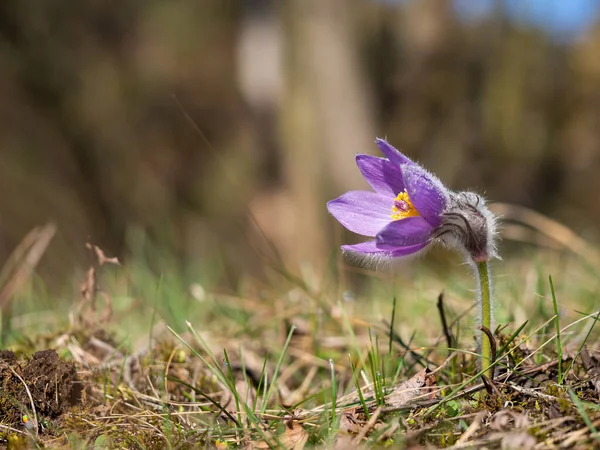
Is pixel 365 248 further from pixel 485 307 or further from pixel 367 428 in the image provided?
pixel 367 428

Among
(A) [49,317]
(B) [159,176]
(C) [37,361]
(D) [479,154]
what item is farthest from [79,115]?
(C) [37,361]

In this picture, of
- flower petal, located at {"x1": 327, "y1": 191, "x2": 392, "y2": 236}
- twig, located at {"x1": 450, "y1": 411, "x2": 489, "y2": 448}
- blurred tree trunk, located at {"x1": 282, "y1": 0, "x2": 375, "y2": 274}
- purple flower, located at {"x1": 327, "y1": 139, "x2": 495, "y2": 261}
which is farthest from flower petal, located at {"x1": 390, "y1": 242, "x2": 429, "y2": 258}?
blurred tree trunk, located at {"x1": 282, "y1": 0, "x2": 375, "y2": 274}

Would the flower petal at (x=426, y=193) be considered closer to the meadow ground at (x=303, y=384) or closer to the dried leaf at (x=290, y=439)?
the meadow ground at (x=303, y=384)

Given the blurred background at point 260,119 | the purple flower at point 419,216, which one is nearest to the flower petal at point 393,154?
the purple flower at point 419,216

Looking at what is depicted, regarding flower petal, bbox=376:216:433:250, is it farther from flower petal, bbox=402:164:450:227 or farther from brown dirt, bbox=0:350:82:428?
brown dirt, bbox=0:350:82:428

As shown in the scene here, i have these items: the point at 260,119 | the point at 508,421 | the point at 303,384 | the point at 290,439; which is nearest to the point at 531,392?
the point at 508,421

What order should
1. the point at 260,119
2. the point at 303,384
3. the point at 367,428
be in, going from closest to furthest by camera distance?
the point at 367,428 → the point at 303,384 → the point at 260,119

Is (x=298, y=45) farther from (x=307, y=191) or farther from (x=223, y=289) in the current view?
(x=223, y=289)
